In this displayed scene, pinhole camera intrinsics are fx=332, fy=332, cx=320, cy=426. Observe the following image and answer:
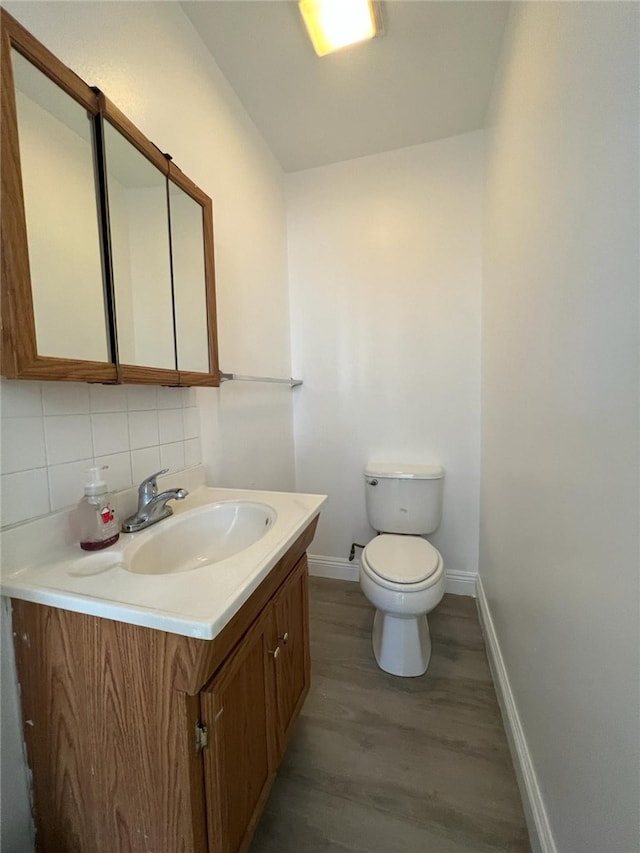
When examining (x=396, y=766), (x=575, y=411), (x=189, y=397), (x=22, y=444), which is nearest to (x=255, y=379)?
(x=189, y=397)

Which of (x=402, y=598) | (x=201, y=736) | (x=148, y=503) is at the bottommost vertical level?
(x=402, y=598)

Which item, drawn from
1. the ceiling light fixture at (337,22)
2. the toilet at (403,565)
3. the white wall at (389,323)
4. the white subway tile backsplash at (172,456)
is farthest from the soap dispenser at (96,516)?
the ceiling light fixture at (337,22)

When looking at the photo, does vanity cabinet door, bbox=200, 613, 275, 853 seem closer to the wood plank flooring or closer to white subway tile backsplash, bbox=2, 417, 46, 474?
the wood plank flooring

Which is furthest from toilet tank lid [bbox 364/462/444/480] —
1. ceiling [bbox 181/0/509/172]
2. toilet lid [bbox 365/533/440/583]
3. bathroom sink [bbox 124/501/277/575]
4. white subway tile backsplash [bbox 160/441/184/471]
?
ceiling [bbox 181/0/509/172]

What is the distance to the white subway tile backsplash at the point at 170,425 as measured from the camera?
1.11m

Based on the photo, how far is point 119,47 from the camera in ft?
3.08

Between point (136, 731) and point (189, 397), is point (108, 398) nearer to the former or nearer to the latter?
point (189, 397)

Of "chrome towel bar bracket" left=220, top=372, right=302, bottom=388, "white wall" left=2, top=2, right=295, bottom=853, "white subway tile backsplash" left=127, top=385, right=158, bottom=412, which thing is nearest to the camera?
"white wall" left=2, top=2, right=295, bottom=853

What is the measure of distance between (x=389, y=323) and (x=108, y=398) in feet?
5.00

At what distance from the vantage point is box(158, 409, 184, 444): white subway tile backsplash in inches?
43.6

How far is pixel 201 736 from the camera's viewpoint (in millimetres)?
621

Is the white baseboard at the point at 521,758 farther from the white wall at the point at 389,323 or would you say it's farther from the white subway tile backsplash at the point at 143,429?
the white subway tile backsplash at the point at 143,429

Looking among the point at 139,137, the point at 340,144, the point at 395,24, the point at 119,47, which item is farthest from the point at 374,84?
the point at 139,137

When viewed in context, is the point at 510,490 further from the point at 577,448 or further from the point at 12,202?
the point at 12,202
